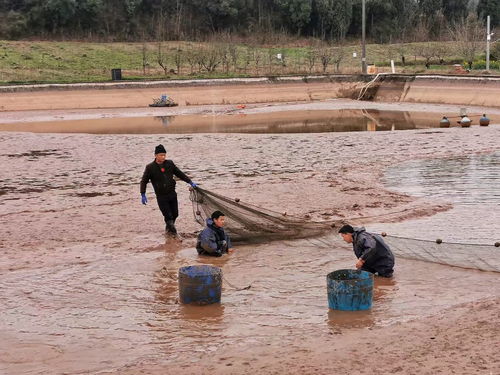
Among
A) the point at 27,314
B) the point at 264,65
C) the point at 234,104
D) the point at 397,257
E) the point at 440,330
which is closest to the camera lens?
the point at 440,330

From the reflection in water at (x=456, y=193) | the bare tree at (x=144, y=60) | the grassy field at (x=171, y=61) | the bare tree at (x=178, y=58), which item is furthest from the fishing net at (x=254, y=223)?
the bare tree at (x=178, y=58)

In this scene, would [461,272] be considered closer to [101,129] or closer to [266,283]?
[266,283]

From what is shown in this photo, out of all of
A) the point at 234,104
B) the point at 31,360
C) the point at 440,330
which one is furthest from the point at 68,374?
the point at 234,104

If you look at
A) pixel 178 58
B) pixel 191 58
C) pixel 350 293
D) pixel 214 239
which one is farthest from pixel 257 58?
pixel 350 293

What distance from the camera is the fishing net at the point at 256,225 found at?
547 inches

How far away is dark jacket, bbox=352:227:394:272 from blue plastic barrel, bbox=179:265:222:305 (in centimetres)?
196

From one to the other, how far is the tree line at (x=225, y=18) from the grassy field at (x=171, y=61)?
769 centimetres

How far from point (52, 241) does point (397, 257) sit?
5.91 metres

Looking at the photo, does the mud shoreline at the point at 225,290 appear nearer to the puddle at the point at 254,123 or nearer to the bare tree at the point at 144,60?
the puddle at the point at 254,123

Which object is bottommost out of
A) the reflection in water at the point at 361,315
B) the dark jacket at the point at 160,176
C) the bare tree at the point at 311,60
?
the reflection in water at the point at 361,315

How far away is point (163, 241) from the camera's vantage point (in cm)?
1431

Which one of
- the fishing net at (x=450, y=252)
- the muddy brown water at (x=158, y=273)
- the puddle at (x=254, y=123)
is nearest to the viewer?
the muddy brown water at (x=158, y=273)

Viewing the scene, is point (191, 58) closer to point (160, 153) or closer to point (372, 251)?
point (160, 153)

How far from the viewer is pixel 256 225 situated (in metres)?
14.0
